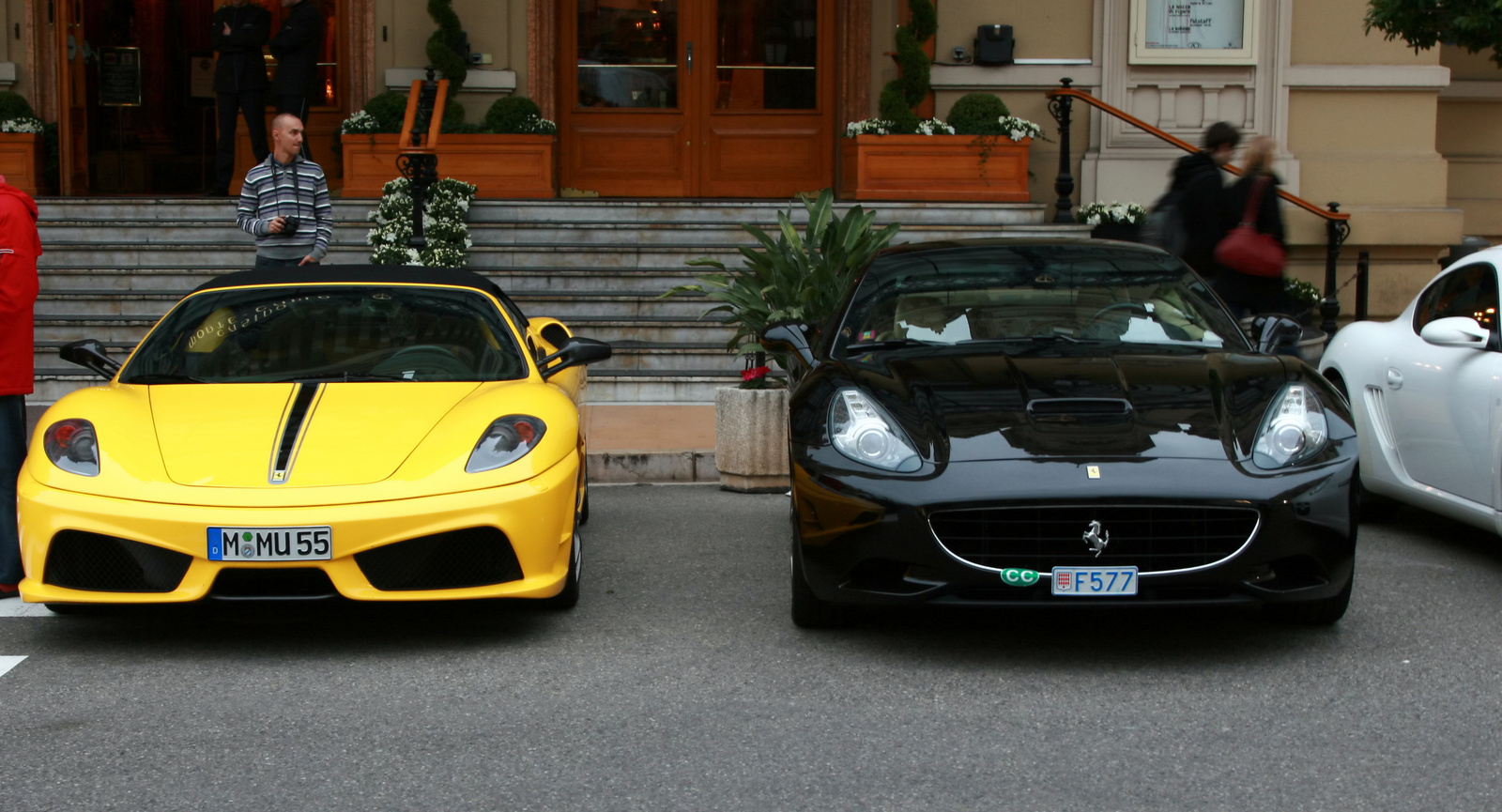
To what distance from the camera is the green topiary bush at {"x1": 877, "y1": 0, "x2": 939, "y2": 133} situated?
1316 centimetres

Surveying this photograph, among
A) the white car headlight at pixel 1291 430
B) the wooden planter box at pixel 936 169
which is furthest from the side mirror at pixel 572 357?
the wooden planter box at pixel 936 169

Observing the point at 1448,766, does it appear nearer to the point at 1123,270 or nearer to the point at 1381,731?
the point at 1381,731

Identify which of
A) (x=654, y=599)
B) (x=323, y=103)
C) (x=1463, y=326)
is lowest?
(x=654, y=599)

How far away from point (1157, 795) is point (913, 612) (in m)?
1.84

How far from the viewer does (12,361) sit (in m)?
5.74

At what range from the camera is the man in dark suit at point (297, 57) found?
1334cm

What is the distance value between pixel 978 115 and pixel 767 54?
Answer: 103 inches

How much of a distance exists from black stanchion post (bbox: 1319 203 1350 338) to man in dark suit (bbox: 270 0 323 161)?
8749 millimetres

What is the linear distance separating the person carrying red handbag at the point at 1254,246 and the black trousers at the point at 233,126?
8944 millimetres

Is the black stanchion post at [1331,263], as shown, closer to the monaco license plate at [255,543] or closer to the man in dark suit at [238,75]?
the man in dark suit at [238,75]

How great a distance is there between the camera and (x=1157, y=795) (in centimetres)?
358

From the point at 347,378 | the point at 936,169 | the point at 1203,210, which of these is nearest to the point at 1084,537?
the point at 347,378

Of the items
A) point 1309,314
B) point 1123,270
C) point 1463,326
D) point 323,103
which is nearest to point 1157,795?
point 1123,270

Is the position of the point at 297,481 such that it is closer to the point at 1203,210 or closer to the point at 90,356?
the point at 90,356
